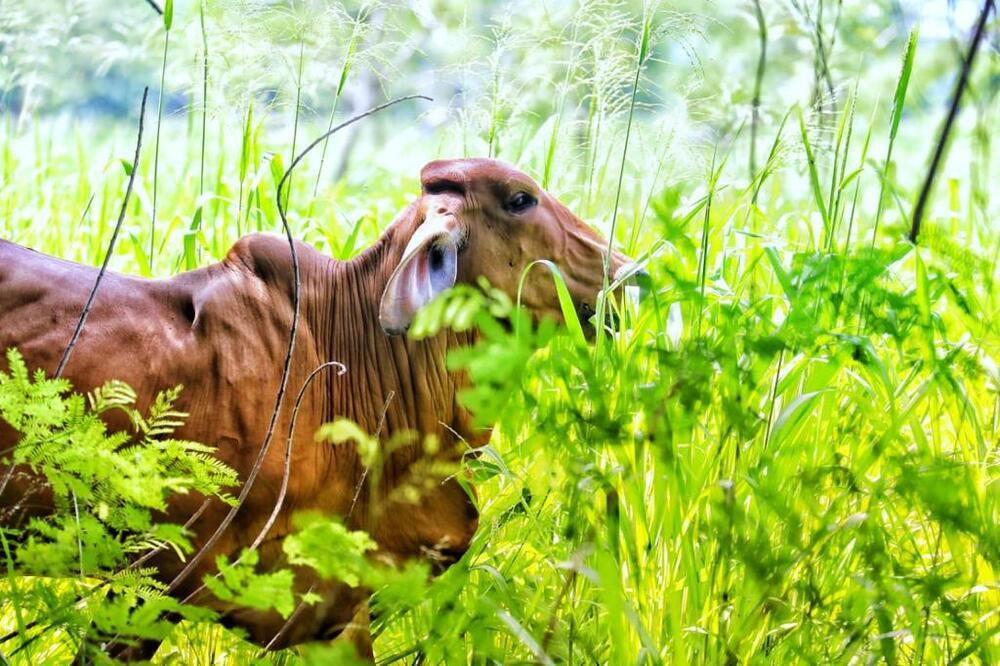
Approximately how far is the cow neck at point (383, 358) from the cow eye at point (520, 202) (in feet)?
0.83

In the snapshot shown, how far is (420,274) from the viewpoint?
2.79 metres

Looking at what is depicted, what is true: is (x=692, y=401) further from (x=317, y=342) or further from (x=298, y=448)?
(x=317, y=342)

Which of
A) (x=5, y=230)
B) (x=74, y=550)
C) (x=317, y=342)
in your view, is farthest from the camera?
(x=5, y=230)

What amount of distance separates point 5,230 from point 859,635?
129 inches

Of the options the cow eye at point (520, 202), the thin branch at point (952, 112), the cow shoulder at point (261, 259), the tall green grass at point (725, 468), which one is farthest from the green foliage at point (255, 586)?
the thin branch at point (952, 112)

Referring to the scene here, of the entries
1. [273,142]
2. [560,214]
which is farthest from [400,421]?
[273,142]

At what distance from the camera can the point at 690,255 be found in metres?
2.52

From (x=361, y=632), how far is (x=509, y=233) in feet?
3.30

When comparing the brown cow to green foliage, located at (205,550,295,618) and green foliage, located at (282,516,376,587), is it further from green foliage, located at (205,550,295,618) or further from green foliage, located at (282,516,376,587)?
green foliage, located at (205,550,295,618)

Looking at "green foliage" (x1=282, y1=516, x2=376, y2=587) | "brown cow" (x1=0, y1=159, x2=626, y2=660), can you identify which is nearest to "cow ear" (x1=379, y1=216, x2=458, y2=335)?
"brown cow" (x1=0, y1=159, x2=626, y2=660)

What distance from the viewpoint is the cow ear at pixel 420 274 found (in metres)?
2.73

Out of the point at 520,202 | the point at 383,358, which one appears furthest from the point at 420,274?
the point at 520,202

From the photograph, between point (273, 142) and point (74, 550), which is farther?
point (273, 142)

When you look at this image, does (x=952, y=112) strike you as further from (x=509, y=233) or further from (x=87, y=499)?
(x=87, y=499)
